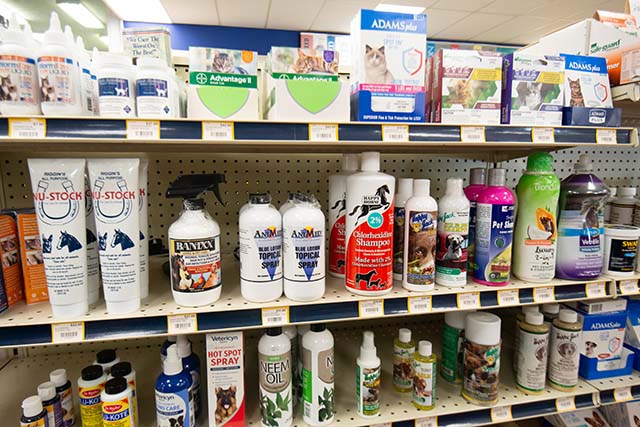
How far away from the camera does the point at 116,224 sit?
0.80 metres

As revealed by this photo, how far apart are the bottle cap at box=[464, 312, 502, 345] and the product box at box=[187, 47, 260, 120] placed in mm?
884

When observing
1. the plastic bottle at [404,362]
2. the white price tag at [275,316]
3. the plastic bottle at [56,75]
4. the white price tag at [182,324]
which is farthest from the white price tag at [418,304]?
the plastic bottle at [56,75]

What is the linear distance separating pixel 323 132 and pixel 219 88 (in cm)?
27

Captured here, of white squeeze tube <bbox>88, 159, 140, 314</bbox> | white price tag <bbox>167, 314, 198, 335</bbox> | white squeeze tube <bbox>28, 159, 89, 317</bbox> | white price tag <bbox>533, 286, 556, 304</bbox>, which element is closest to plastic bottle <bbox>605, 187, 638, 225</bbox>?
white price tag <bbox>533, 286, 556, 304</bbox>

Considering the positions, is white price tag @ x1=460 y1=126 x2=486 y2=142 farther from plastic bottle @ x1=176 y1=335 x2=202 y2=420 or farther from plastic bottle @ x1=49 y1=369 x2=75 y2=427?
plastic bottle @ x1=49 y1=369 x2=75 y2=427

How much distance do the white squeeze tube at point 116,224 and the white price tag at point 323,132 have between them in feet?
1.40

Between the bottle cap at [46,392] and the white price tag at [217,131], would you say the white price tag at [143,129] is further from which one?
the bottle cap at [46,392]

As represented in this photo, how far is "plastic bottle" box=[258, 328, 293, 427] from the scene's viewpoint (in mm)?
921

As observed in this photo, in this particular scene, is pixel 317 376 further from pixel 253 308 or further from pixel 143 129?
pixel 143 129

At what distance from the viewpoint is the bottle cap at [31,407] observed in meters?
0.83

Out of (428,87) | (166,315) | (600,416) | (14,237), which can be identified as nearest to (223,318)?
(166,315)

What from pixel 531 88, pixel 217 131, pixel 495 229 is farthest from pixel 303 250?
pixel 531 88

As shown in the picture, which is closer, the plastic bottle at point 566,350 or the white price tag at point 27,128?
the white price tag at point 27,128

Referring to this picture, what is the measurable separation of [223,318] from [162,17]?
455cm
